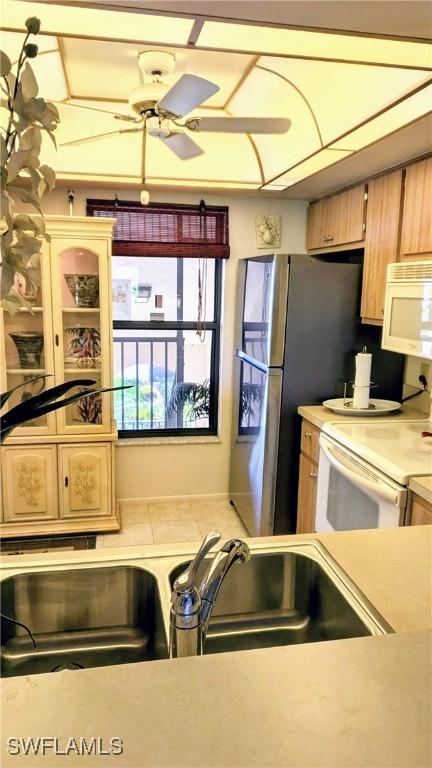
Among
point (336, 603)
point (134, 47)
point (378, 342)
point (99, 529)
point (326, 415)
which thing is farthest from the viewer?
point (99, 529)

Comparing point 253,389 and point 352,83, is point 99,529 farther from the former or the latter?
point 352,83

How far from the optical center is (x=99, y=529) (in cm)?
340

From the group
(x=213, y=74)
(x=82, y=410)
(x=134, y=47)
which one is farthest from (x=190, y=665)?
(x=82, y=410)

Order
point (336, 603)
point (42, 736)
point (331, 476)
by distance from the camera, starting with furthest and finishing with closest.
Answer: point (331, 476), point (336, 603), point (42, 736)

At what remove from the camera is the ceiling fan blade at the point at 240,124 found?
6.37 feet

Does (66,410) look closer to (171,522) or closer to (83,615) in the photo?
(171,522)

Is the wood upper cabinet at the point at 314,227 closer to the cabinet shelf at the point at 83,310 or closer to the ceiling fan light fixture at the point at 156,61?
the cabinet shelf at the point at 83,310

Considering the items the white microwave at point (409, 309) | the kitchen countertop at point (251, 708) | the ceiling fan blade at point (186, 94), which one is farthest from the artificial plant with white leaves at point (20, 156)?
the white microwave at point (409, 309)

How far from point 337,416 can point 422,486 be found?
982 millimetres

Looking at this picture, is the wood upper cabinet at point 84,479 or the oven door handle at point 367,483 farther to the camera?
the wood upper cabinet at point 84,479

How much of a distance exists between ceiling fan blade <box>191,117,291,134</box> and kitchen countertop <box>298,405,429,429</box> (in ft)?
4.74

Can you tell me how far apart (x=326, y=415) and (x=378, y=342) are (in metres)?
0.65

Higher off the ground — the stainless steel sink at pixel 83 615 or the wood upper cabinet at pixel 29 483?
the stainless steel sink at pixel 83 615

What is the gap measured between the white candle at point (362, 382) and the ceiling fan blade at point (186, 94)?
5.46 ft
